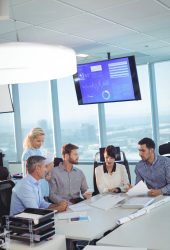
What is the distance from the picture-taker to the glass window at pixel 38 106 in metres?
7.69

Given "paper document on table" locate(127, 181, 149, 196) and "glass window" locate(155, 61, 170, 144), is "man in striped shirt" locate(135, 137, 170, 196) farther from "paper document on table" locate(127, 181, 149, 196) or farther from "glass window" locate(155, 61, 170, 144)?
"glass window" locate(155, 61, 170, 144)

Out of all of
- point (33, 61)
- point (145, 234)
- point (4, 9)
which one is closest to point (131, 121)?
point (145, 234)

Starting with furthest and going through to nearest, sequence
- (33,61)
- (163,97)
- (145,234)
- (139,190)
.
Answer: (163,97), (139,190), (145,234), (33,61)

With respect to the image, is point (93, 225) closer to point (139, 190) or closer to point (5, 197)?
point (139, 190)

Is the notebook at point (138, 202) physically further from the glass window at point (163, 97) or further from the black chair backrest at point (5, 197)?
the glass window at point (163, 97)

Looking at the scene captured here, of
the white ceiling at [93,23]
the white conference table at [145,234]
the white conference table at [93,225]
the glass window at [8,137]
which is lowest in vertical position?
the white conference table at [145,234]

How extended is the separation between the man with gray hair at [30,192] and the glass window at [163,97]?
13.0ft

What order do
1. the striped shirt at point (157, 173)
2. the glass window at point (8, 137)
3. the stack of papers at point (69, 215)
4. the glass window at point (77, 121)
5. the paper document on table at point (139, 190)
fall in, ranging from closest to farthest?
the stack of papers at point (69, 215) < the paper document on table at point (139, 190) < the striped shirt at point (157, 173) < the glass window at point (77, 121) < the glass window at point (8, 137)

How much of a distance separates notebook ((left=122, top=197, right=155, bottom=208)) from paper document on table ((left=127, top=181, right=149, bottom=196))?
6 cm

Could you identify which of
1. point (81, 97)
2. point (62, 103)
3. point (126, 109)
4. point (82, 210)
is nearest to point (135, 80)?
point (81, 97)

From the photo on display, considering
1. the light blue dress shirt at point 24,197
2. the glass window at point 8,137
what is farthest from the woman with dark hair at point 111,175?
the glass window at point 8,137

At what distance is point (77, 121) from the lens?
7543 mm

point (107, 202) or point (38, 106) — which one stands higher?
point (38, 106)

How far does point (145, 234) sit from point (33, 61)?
1.51 meters
